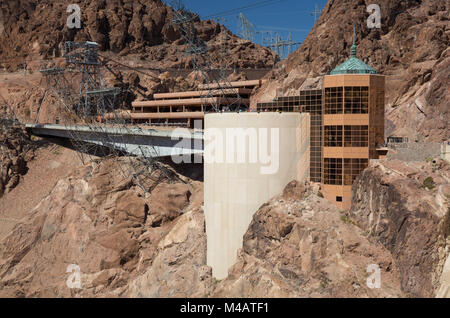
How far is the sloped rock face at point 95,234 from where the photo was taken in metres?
68.2

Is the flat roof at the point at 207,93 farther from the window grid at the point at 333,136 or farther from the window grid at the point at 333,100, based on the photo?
the window grid at the point at 333,136

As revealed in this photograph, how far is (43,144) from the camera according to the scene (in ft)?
347

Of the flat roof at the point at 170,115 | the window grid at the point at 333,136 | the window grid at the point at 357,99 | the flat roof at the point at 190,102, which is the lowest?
the window grid at the point at 333,136

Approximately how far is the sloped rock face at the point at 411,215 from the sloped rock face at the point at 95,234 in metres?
27.3

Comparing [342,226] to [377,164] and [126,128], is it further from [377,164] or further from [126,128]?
[126,128]

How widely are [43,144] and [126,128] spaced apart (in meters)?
33.2

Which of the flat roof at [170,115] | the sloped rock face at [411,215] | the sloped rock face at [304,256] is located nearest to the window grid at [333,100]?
the sloped rock face at [411,215]

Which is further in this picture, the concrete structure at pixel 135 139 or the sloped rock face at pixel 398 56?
the concrete structure at pixel 135 139

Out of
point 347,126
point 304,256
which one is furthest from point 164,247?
point 347,126

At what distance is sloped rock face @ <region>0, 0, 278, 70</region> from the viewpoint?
5221 inches

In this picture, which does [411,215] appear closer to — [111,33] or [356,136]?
[356,136]

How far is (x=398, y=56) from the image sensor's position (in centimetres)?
8306

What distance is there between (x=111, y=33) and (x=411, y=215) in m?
115

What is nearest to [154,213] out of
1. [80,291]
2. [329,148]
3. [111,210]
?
[111,210]
